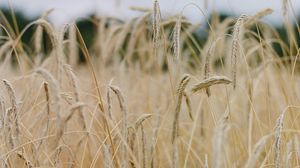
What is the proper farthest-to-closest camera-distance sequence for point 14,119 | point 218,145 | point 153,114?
point 153,114, point 14,119, point 218,145

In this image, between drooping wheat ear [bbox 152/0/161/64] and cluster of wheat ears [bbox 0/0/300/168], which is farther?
drooping wheat ear [bbox 152/0/161/64]

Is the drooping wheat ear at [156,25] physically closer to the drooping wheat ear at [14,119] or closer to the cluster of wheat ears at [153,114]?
the cluster of wheat ears at [153,114]

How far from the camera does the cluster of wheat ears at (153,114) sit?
147cm

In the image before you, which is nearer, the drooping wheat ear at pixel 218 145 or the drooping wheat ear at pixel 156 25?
the drooping wheat ear at pixel 218 145

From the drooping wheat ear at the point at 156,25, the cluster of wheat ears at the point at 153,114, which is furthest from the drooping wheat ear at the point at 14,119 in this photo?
the drooping wheat ear at the point at 156,25

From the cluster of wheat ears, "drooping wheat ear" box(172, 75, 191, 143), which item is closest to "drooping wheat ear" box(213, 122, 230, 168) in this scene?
the cluster of wheat ears

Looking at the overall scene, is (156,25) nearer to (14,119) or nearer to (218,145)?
(14,119)

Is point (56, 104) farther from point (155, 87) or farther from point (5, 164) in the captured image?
point (155, 87)

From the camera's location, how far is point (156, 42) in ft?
5.32

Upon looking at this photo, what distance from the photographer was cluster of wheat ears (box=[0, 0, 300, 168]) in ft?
4.83

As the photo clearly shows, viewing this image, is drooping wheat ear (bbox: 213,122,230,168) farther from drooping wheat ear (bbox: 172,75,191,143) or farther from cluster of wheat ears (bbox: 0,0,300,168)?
drooping wheat ear (bbox: 172,75,191,143)

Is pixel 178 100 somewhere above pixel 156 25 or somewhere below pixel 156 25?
below

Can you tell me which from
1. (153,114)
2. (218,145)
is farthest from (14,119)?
(218,145)

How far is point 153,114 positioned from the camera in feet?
5.67
